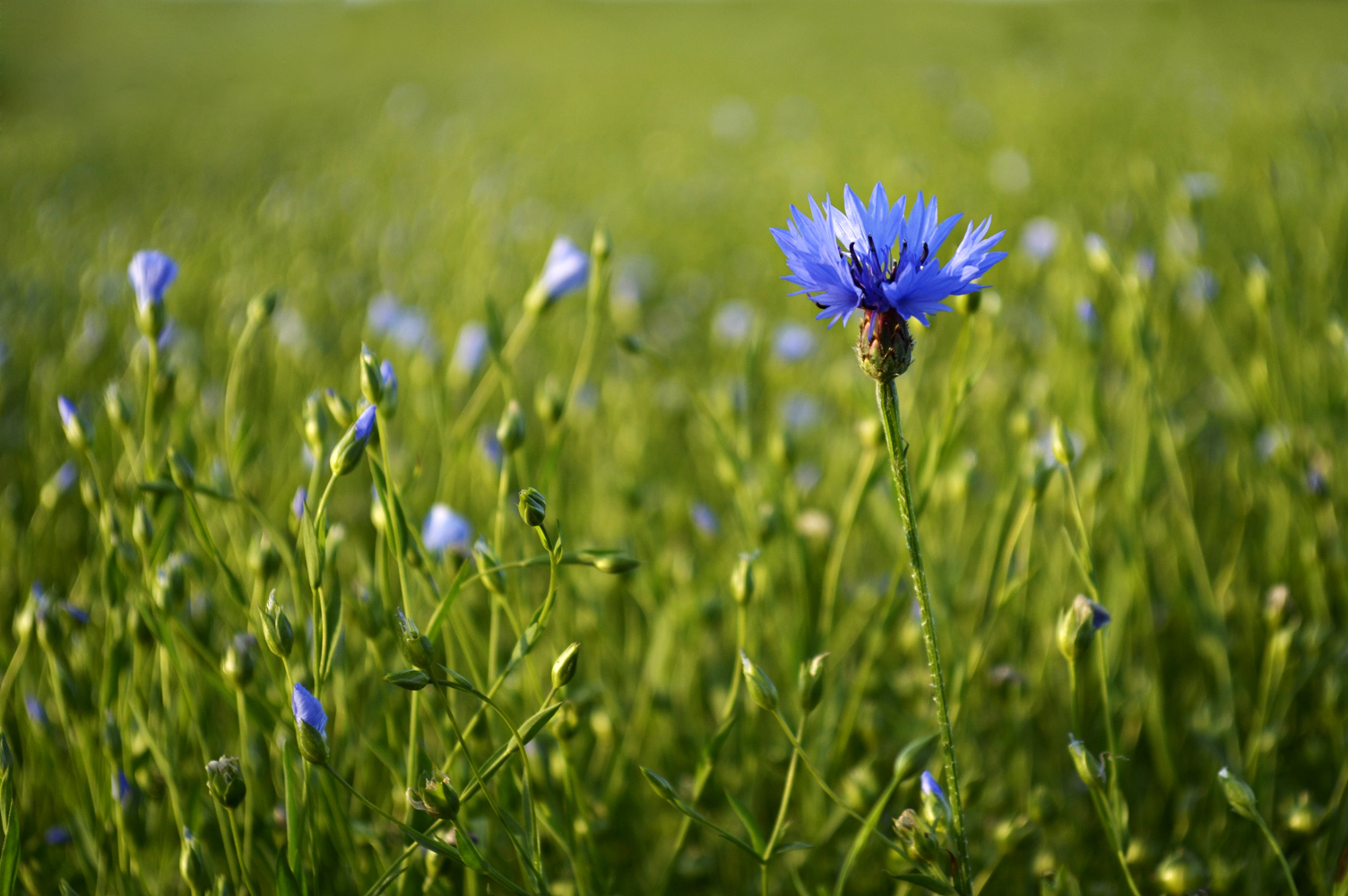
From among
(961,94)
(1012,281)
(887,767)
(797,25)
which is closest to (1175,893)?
(887,767)

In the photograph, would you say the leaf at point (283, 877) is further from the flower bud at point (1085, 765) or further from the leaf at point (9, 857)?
the flower bud at point (1085, 765)

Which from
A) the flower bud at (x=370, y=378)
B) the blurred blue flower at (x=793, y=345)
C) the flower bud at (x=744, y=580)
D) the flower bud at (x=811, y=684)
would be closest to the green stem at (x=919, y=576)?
the flower bud at (x=811, y=684)

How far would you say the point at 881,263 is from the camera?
66cm

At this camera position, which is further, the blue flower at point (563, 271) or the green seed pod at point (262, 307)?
the blue flower at point (563, 271)

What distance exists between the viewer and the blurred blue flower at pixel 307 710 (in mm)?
659

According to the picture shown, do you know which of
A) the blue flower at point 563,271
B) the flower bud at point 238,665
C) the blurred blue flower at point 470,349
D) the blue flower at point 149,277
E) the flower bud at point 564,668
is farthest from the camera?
the blurred blue flower at point 470,349

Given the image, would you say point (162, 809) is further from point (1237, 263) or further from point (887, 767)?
point (1237, 263)

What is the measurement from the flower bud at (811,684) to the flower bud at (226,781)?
49cm

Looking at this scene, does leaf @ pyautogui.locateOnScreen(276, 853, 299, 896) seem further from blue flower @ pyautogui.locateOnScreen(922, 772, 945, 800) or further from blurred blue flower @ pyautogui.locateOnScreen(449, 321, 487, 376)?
blurred blue flower @ pyautogui.locateOnScreen(449, 321, 487, 376)

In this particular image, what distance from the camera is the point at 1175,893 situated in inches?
32.8

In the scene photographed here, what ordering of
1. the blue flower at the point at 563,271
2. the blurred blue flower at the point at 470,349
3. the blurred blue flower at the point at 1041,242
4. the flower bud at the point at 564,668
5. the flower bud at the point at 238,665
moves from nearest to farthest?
the flower bud at the point at 564,668 → the flower bud at the point at 238,665 → the blue flower at the point at 563,271 → the blurred blue flower at the point at 470,349 → the blurred blue flower at the point at 1041,242

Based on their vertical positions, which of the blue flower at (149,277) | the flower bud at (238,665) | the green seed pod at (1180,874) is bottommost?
the green seed pod at (1180,874)

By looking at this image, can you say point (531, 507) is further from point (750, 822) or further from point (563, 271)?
point (563, 271)

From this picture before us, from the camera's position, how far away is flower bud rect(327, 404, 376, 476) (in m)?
0.75
